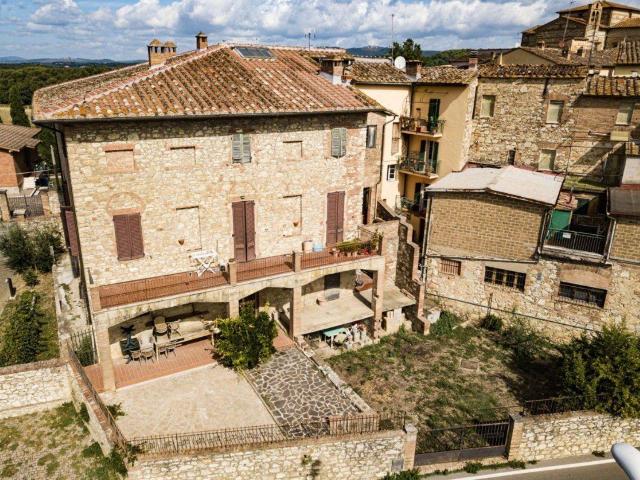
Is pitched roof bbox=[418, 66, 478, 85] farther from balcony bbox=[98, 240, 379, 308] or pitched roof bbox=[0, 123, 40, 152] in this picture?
pitched roof bbox=[0, 123, 40, 152]

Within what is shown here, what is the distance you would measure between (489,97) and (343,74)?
12638 millimetres

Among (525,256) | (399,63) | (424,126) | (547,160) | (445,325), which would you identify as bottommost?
(445,325)

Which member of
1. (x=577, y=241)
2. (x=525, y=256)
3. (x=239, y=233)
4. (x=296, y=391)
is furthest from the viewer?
(x=525, y=256)

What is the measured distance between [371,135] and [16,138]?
33679mm

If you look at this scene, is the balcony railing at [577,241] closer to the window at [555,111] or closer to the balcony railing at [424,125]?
the window at [555,111]

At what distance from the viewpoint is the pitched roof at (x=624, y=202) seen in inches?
785

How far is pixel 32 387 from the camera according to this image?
16484mm

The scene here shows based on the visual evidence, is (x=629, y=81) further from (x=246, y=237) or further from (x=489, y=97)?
(x=246, y=237)

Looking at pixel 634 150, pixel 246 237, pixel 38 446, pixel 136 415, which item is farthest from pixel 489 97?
pixel 38 446

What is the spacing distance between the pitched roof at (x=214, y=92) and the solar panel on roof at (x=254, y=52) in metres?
0.29

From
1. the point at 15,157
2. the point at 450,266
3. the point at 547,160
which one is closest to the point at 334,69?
the point at 450,266

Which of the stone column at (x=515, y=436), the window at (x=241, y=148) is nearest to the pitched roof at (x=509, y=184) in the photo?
the window at (x=241, y=148)

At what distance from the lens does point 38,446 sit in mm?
15188

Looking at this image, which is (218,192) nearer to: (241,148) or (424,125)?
(241,148)
